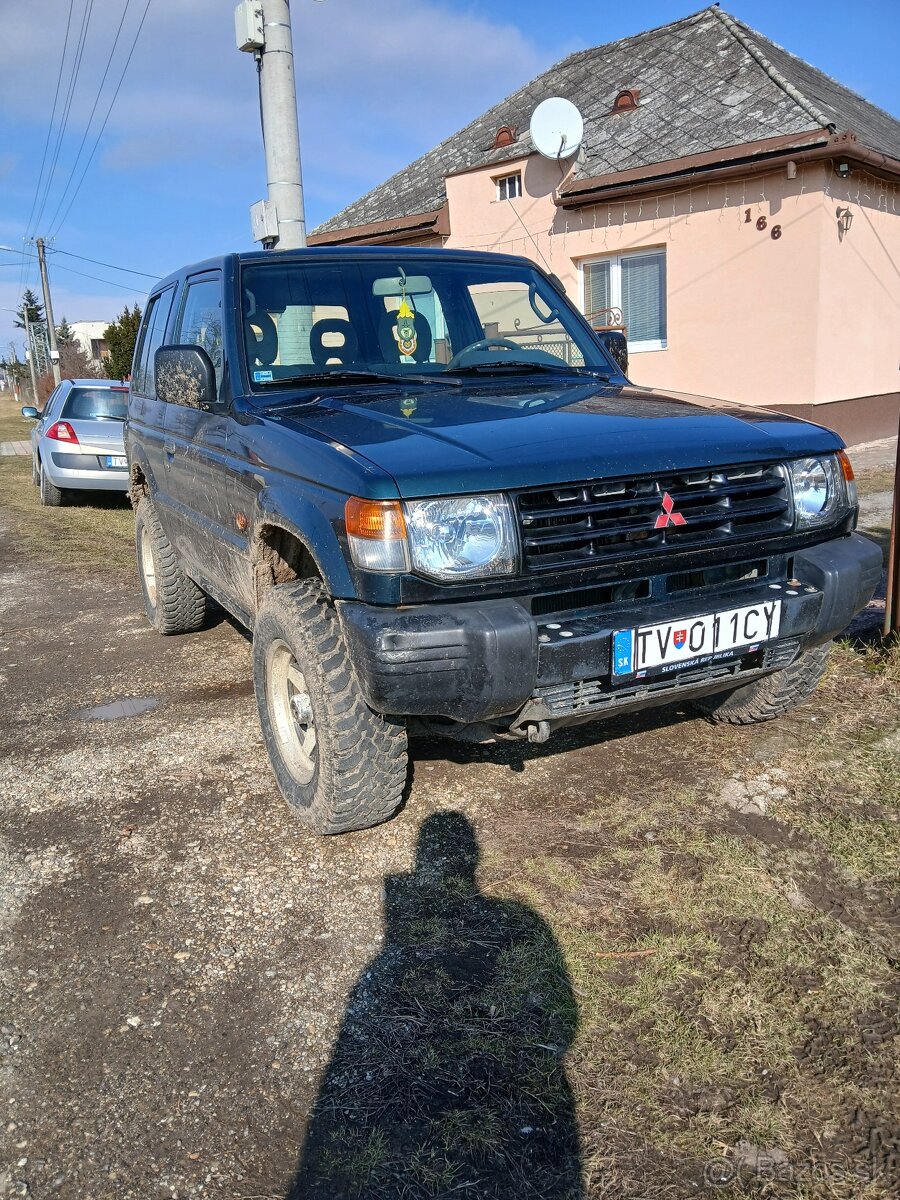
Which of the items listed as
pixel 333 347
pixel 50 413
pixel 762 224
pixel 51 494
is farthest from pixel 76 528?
pixel 762 224

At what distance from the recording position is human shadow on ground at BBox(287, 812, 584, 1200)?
1897mm

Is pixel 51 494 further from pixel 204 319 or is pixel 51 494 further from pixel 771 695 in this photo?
pixel 771 695

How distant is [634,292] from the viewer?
1253cm

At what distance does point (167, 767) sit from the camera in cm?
392

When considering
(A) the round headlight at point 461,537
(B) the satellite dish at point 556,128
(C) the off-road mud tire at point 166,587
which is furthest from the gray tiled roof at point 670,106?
(A) the round headlight at point 461,537

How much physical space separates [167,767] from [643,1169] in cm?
259

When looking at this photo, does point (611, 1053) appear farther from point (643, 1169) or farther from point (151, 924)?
point (151, 924)

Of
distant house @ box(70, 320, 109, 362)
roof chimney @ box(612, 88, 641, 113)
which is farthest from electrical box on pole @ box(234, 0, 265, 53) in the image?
distant house @ box(70, 320, 109, 362)

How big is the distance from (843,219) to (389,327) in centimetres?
885

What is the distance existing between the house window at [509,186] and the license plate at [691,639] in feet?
39.1

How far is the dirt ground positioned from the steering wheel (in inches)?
62.2

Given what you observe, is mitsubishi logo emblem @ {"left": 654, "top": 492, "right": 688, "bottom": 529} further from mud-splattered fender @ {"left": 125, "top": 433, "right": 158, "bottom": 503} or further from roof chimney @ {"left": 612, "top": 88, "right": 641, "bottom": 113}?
roof chimney @ {"left": 612, "top": 88, "right": 641, "bottom": 113}

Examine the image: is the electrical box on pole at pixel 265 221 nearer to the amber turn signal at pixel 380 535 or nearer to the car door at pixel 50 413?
the car door at pixel 50 413

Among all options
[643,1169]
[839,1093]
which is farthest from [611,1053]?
[839,1093]
